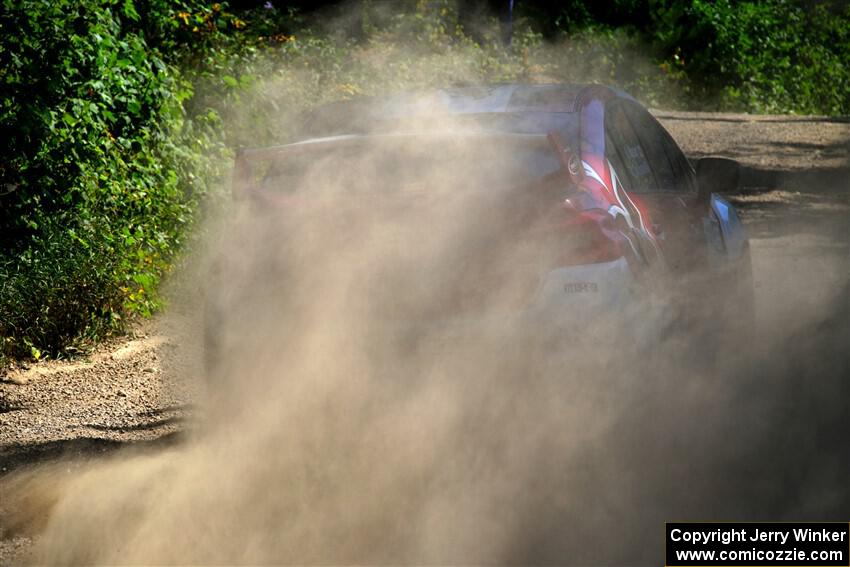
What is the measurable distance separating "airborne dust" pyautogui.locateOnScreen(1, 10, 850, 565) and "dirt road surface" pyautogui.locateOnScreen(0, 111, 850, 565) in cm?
49

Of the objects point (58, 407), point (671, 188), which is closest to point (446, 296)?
point (671, 188)

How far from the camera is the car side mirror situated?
6066mm

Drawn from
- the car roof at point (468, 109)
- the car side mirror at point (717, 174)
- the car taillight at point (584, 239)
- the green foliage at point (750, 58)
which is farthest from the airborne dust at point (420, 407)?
the green foliage at point (750, 58)

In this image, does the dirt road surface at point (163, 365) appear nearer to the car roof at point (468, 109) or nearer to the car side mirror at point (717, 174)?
the car side mirror at point (717, 174)

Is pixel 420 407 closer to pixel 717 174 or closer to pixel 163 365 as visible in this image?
pixel 717 174

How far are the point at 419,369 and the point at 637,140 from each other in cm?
195

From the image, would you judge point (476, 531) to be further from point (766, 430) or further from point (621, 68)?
point (621, 68)

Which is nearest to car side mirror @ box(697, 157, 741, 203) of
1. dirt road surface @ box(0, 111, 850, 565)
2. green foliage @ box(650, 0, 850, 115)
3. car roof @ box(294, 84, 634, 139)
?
car roof @ box(294, 84, 634, 139)

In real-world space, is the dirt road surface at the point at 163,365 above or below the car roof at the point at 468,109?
below

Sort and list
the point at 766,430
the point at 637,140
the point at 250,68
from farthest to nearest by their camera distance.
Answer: the point at 250,68 < the point at 637,140 < the point at 766,430

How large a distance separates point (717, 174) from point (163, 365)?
131 inches

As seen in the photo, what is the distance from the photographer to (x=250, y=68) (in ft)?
31.8

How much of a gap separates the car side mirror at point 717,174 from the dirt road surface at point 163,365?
1276 millimetres

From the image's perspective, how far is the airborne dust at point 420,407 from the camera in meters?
4.26
